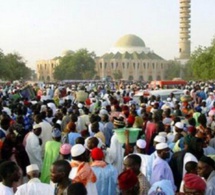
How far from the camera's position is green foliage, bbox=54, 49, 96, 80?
85.1m

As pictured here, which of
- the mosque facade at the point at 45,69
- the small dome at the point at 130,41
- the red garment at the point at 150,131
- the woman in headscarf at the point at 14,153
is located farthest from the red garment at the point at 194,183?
the small dome at the point at 130,41

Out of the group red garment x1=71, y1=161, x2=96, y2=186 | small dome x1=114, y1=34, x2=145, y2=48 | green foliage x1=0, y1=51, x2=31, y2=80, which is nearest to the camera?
red garment x1=71, y1=161, x2=96, y2=186

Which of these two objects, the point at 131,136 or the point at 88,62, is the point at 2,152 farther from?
the point at 88,62

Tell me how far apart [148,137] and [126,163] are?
11.6 ft

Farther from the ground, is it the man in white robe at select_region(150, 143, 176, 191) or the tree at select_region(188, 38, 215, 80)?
the tree at select_region(188, 38, 215, 80)

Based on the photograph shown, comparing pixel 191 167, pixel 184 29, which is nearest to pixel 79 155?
pixel 191 167

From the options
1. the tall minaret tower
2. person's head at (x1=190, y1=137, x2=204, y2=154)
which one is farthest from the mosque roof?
person's head at (x1=190, y1=137, x2=204, y2=154)

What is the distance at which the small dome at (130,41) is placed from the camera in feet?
345

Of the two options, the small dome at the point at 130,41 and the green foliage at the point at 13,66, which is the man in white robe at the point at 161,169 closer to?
the green foliage at the point at 13,66

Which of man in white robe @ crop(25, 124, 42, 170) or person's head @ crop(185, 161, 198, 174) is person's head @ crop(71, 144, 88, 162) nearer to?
person's head @ crop(185, 161, 198, 174)

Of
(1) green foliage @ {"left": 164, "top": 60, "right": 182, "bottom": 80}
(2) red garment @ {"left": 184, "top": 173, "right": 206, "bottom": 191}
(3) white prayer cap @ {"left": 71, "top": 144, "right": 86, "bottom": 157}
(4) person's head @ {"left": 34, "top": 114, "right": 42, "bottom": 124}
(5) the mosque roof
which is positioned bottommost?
(2) red garment @ {"left": 184, "top": 173, "right": 206, "bottom": 191}

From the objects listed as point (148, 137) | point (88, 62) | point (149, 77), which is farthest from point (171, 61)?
point (148, 137)

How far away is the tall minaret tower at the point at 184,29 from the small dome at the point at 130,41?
9.22 meters

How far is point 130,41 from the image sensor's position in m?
105
